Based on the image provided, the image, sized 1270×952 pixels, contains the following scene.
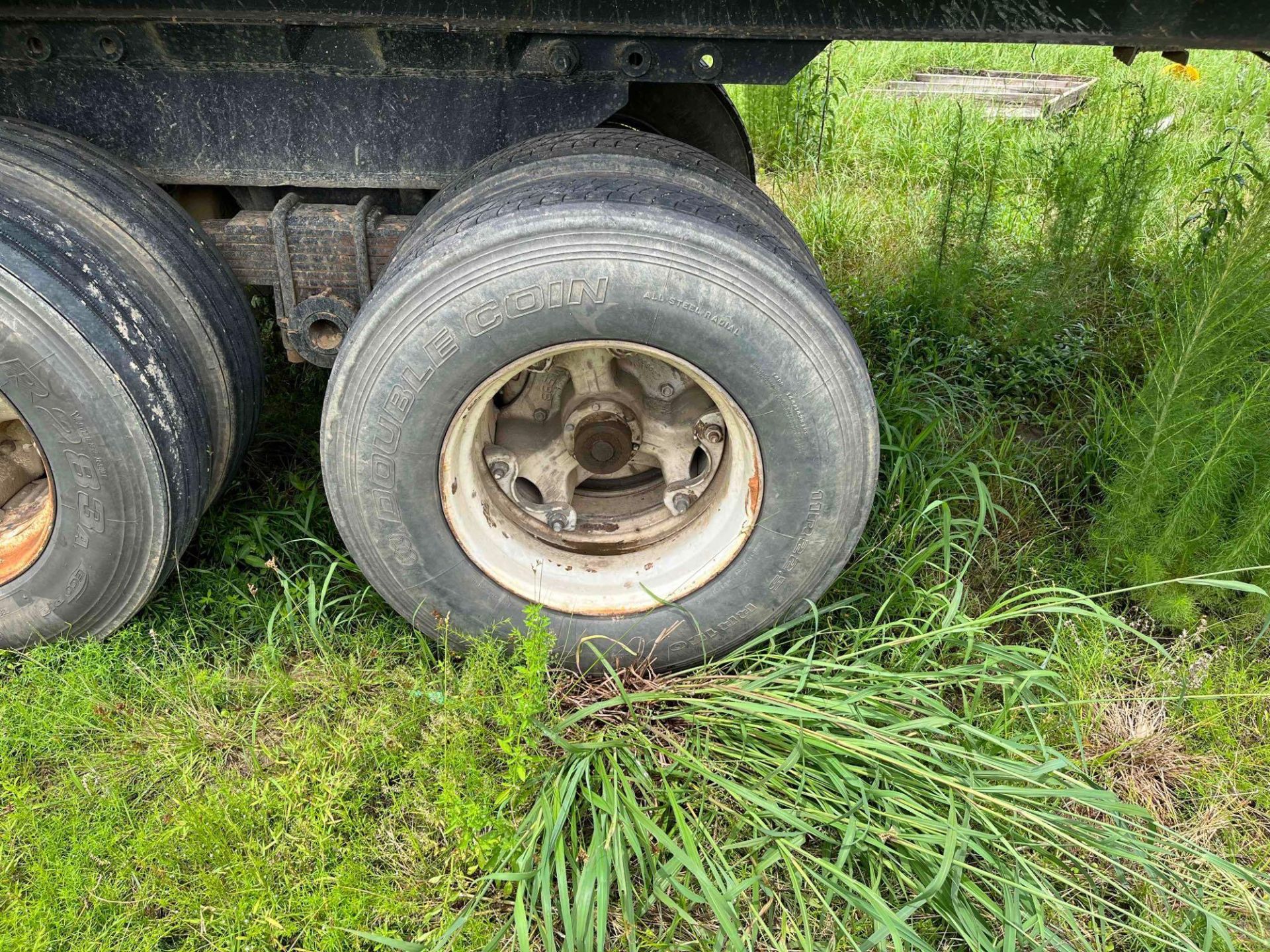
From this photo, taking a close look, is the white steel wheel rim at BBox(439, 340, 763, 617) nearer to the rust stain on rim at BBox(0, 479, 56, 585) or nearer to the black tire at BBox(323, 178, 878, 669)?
the black tire at BBox(323, 178, 878, 669)

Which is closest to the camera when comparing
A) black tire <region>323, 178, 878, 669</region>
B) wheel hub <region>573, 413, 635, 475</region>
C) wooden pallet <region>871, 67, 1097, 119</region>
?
black tire <region>323, 178, 878, 669</region>

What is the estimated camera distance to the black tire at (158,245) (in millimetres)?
2410

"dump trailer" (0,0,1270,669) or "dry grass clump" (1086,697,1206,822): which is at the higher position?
"dump trailer" (0,0,1270,669)

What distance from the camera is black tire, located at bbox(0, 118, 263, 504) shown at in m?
2.41

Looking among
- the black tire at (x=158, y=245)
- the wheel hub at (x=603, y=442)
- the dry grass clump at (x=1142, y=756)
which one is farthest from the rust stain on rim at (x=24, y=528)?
the dry grass clump at (x=1142, y=756)

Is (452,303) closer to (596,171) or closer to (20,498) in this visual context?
(596,171)

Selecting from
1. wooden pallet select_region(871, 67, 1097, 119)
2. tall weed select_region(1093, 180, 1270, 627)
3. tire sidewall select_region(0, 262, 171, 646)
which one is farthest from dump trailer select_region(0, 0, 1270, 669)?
wooden pallet select_region(871, 67, 1097, 119)

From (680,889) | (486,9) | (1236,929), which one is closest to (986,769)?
(1236,929)

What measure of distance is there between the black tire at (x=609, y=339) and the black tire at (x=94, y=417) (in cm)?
39

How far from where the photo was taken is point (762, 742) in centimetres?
242

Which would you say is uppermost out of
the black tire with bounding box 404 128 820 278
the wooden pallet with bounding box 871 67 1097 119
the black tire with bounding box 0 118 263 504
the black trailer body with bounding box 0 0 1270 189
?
the wooden pallet with bounding box 871 67 1097 119

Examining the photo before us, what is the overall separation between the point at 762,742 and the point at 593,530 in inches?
29.4

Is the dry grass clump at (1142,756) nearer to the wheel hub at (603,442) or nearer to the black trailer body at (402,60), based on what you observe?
the wheel hub at (603,442)

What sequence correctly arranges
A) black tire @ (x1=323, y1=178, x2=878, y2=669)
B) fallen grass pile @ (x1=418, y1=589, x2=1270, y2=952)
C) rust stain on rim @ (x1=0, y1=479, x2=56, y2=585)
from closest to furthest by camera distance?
fallen grass pile @ (x1=418, y1=589, x2=1270, y2=952) < black tire @ (x1=323, y1=178, x2=878, y2=669) < rust stain on rim @ (x1=0, y1=479, x2=56, y2=585)
